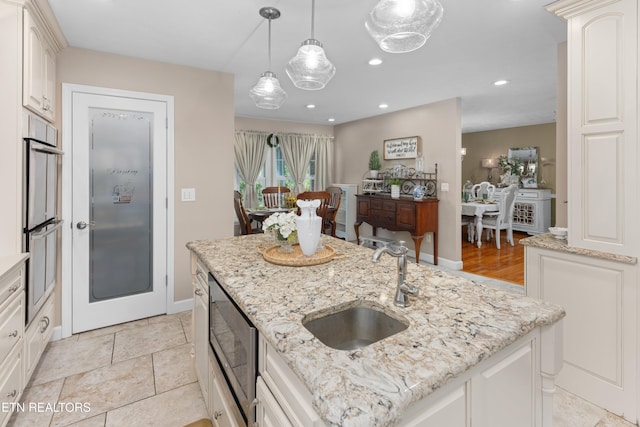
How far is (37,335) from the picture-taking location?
227cm

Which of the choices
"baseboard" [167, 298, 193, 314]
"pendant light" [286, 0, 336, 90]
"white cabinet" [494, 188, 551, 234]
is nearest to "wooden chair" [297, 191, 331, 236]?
"baseboard" [167, 298, 193, 314]

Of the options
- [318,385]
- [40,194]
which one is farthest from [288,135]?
[318,385]

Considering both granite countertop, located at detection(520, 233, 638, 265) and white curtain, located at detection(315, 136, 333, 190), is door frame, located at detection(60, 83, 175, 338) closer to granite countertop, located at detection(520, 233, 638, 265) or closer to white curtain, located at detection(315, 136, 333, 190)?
granite countertop, located at detection(520, 233, 638, 265)

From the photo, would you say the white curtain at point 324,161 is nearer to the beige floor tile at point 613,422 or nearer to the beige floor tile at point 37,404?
the beige floor tile at point 37,404

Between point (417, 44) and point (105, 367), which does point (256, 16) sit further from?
point (105, 367)

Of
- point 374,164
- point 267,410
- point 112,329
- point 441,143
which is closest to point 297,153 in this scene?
point 374,164

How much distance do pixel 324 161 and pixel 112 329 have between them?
5.08 meters

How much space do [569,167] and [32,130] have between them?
137 inches

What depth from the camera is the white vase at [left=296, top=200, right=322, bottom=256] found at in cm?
168

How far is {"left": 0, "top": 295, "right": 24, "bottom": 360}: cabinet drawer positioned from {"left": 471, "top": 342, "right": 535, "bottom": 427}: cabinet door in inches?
85.6

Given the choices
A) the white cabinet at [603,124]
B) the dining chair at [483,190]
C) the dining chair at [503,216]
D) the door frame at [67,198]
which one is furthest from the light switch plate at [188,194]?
the dining chair at [483,190]

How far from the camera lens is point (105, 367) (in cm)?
241

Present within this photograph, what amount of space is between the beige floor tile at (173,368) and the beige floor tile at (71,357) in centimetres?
40

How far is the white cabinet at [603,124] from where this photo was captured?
70.2 inches
